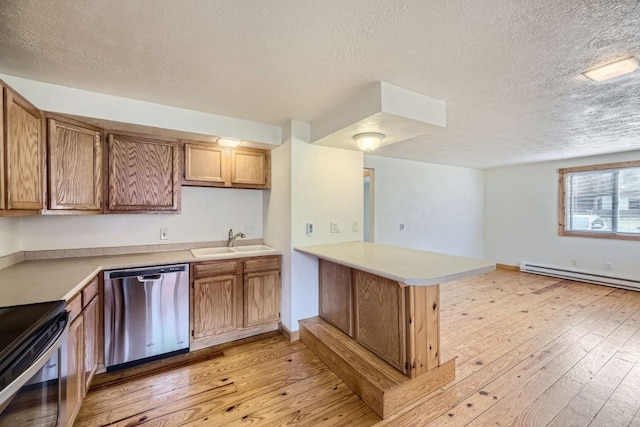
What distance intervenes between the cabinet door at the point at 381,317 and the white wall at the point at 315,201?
0.69 m

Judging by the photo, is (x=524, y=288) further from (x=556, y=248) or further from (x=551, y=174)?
(x=551, y=174)

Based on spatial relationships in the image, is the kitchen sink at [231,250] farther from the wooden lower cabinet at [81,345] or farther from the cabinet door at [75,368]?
the cabinet door at [75,368]

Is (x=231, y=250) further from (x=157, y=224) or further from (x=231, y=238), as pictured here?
(x=157, y=224)

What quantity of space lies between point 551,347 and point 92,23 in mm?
4218

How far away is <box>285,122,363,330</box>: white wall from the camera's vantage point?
9.26ft

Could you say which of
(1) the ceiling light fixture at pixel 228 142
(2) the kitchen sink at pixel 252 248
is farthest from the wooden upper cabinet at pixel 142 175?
(2) the kitchen sink at pixel 252 248

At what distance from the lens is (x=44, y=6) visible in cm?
127

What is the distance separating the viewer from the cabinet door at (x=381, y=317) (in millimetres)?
1929

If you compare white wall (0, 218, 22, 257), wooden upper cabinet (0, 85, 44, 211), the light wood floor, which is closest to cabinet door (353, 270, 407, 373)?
the light wood floor

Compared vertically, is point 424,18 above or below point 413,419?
above

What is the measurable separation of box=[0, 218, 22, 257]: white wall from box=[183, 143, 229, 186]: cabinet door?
1.30 m

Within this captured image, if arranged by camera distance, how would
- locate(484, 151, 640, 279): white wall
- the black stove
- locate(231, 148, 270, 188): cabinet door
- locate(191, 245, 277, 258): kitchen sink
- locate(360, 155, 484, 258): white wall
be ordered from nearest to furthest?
the black stove
locate(191, 245, 277, 258): kitchen sink
locate(231, 148, 270, 188): cabinet door
locate(484, 151, 640, 279): white wall
locate(360, 155, 484, 258): white wall

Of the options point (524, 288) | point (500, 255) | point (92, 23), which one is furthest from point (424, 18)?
point (500, 255)

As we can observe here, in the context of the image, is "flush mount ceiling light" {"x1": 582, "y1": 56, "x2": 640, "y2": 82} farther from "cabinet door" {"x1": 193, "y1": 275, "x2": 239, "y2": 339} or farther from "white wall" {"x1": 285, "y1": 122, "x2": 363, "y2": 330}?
"cabinet door" {"x1": 193, "y1": 275, "x2": 239, "y2": 339}
